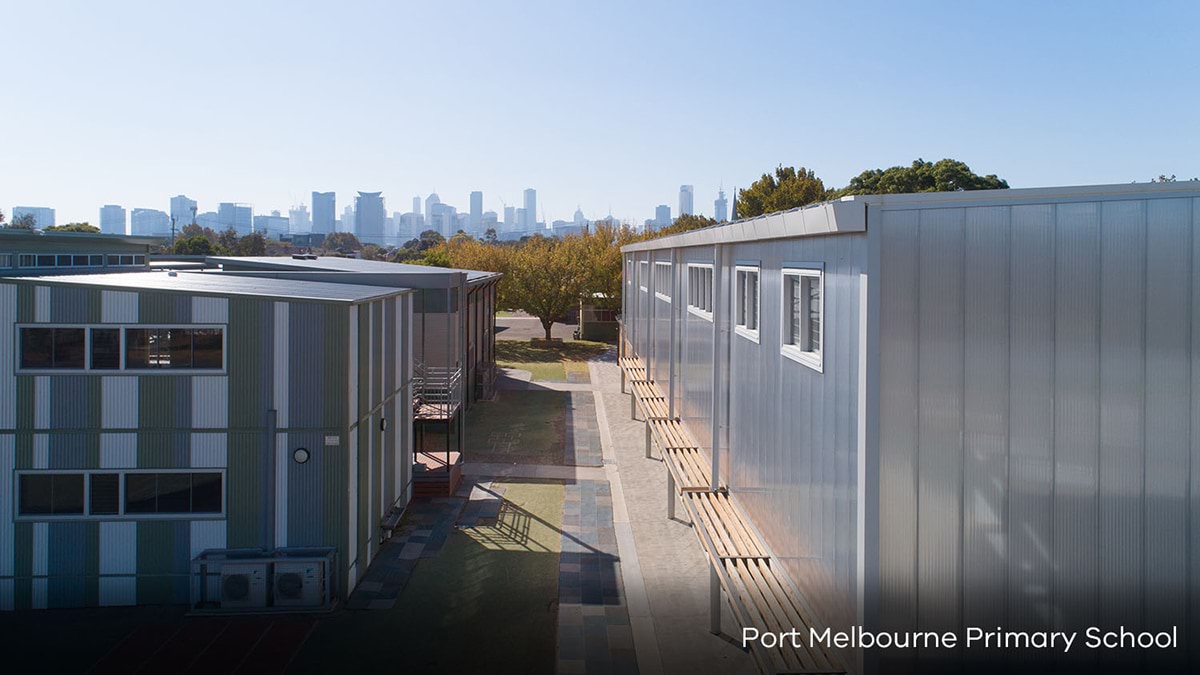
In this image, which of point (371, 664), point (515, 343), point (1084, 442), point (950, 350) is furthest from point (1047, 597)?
point (515, 343)

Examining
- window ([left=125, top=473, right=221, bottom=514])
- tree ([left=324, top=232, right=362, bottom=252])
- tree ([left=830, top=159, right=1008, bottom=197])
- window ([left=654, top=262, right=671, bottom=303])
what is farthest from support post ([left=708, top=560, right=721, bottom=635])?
tree ([left=324, top=232, right=362, bottom=252])

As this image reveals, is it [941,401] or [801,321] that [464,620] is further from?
[941,401]

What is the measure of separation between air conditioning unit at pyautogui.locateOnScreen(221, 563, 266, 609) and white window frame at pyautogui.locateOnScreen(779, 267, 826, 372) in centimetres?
702

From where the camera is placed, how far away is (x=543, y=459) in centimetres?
1889

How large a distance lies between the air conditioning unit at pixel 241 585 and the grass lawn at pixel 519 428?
8213mm

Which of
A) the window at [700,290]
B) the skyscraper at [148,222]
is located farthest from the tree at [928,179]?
the skyscraper at [148,222]

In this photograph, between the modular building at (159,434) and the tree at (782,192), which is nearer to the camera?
the modular building at (159,434)

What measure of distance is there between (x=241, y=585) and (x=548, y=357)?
2736 cm

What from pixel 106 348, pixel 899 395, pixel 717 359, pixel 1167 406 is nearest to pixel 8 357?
pixel 106 348

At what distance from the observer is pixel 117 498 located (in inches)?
428

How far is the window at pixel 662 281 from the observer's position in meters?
16.1

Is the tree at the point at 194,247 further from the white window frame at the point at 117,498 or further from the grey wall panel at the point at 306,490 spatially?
the grey wall panel at the point at 306,490

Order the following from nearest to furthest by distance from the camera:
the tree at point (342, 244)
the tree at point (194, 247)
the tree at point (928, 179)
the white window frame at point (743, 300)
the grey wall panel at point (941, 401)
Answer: the grey wall panel at point (941, 401) < the white window frame at point (743, 300) < the tree at point (928, 179) < the tree at point (194, 247) < the tree at point (342, 244)

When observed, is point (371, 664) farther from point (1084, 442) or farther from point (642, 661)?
point (1084, 442)
